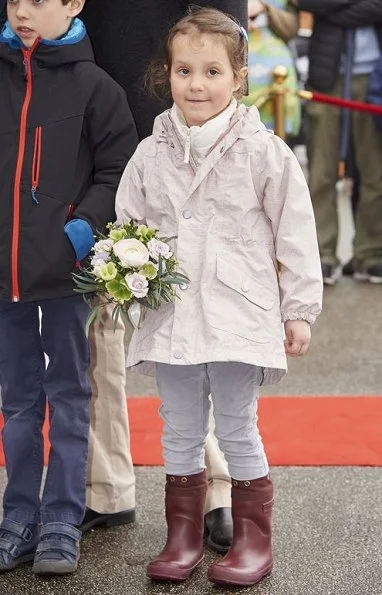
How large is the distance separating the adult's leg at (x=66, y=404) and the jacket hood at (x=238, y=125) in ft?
1.67

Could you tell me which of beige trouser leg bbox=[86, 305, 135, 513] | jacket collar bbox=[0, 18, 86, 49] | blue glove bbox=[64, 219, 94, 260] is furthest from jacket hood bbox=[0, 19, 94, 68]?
beige trouser leg bbox=[86, 305, 135, 513]

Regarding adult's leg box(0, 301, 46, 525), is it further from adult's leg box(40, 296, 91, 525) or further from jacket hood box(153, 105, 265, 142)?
jacket hood box(153, 105, 265, 142)

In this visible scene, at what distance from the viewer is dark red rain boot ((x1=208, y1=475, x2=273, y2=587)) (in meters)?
3.53

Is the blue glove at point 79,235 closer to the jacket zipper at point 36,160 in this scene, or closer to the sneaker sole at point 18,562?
the jacket zipper at point 36,160

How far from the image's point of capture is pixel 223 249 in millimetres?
3400

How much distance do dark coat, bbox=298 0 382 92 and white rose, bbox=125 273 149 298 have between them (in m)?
4.52

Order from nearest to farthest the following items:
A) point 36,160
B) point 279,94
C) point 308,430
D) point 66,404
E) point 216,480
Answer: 1. point 36,160
2. point 66,404
3. point 216,480
4. point 308,430
5. point 279,94

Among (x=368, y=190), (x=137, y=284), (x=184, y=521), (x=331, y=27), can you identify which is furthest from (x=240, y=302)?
(x=368, y=190)

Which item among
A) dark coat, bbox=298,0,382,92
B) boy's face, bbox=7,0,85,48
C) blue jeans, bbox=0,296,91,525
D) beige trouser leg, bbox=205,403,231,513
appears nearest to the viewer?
boy's face, bbox=7,0,85,48

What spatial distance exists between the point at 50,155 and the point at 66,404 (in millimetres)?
689

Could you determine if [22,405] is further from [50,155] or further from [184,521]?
[50,155]

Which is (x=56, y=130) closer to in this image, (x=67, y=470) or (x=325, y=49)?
(x=67, y=470)

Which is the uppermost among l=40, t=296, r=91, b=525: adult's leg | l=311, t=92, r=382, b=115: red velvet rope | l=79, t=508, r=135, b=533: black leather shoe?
l=40, t=296, r=91, b=525: adult's leg

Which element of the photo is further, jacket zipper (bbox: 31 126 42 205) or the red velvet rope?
the red velvet rope
